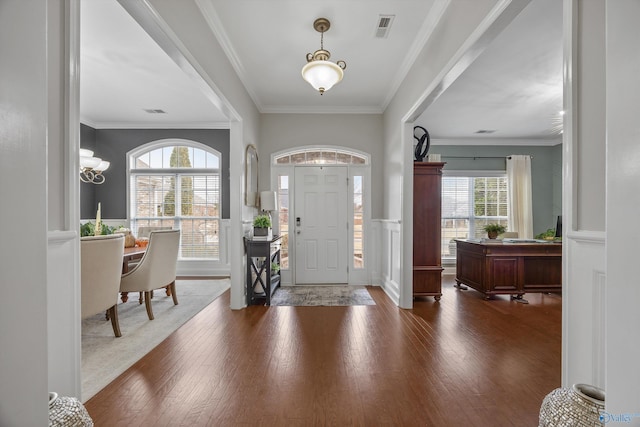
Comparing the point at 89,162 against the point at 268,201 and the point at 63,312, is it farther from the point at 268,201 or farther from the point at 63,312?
the point at 63,312

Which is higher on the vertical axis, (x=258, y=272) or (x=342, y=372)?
(x=258, y=272)

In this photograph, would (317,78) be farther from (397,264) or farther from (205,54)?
(397,264)

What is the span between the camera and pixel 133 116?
533 cm

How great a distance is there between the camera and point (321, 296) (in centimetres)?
429

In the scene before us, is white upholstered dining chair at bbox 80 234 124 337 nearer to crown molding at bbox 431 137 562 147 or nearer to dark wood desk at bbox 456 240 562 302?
dark wood desk at bbox 456 240 562 302

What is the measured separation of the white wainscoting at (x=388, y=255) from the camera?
4004 millimetres

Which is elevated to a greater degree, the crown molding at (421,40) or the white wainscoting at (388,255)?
the crown molding at (421,40)

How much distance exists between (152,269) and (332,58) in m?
3.11

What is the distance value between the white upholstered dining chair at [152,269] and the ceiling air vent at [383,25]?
3.07 m

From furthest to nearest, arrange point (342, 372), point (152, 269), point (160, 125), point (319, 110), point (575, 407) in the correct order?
1. point (160, 125)
2. point (319, 110)
3. point (152, 269)
4. point (342, 372)
5. point (575, 407)

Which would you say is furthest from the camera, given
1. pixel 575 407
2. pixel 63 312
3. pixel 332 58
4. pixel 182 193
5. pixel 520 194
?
pixel 520 194

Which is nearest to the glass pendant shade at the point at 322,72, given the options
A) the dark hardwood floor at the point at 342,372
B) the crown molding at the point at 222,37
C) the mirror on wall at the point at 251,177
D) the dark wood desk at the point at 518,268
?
the crown molding at the point at 222,37

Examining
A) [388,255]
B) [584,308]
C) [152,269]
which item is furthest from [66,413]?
[388,255]

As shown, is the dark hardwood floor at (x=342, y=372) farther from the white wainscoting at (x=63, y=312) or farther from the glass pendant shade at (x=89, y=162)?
the glass pendant shade at (x=89, y=162)
